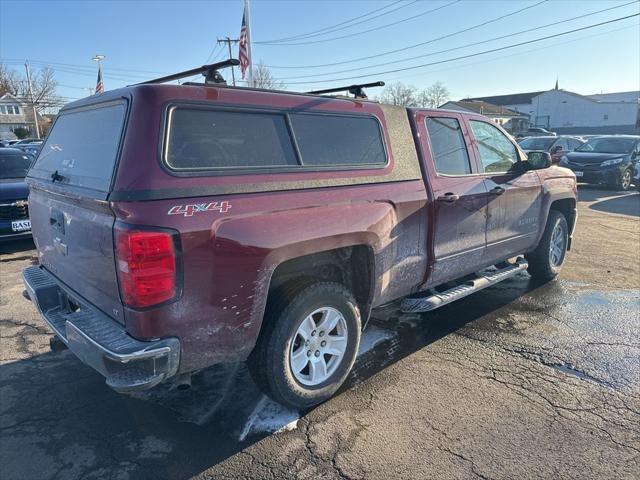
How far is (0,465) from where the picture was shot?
2635 mm

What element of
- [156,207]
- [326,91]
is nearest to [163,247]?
[156,207]

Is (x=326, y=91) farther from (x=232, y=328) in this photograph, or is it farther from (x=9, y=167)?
(x=9, y=167)

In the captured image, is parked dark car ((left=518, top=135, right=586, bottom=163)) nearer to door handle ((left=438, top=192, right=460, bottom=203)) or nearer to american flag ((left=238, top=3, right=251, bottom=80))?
american flag ((left=238, top=3, right=251, bottom=80))

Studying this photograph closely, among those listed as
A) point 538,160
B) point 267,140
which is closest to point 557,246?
point 538,160

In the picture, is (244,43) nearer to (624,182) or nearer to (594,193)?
(594,193)

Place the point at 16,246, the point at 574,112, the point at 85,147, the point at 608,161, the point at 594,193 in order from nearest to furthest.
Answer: the point at 85,147
the point at 16,246
the point at 594,193
the point at 608,161
the point at 574,112

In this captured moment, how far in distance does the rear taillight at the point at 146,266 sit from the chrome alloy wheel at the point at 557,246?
193 inches

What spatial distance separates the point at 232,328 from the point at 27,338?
276cm

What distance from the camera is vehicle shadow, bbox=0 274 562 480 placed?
104 inches

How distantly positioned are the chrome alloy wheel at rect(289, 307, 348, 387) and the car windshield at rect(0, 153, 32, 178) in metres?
6.99

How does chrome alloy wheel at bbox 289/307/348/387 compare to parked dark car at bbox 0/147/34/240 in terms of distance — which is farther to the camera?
parked dark car at bbox 0/147/34/240

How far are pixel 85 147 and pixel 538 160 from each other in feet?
13.7

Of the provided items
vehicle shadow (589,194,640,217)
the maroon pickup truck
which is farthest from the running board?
vehicle shadow (589,194,640,217)

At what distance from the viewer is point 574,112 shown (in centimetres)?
6988
